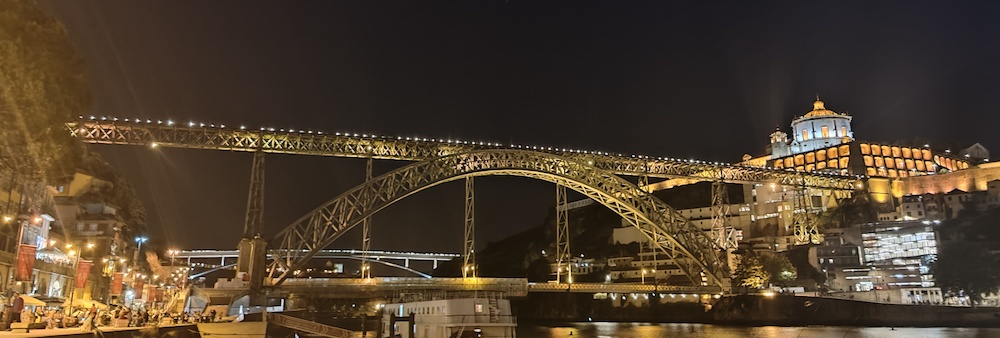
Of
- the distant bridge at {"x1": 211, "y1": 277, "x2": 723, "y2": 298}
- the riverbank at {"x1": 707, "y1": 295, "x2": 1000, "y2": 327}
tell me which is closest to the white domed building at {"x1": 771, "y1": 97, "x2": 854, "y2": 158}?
the riverbank at {"x1": 707, "y1": 295, "x2": 1000, "y2": 327}

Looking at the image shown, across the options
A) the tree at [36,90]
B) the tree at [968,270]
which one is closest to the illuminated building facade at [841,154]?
→ the tree at [968,270]

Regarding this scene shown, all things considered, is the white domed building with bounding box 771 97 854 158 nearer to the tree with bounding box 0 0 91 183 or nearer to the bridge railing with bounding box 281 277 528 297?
the bridge railing with bounding box 281 277 528 297

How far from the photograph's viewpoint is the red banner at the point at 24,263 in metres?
22.8

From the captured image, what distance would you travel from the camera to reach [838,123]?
112m

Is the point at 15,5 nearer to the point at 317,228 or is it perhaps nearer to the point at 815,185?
the point at 317,228

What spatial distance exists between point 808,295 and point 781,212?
1035 inches

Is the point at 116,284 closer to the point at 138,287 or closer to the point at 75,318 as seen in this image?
the point at 75,318

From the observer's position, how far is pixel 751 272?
61.1 metres

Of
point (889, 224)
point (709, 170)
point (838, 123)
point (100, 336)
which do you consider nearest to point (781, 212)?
point (889, 224)

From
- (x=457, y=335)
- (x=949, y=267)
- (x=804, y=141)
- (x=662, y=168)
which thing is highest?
(x=804, y=141)

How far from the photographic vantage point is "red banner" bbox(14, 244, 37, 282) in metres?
22.8

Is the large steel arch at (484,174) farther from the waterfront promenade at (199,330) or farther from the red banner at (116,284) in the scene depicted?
the red banner at (116,284)

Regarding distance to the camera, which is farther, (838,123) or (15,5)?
(838,123)

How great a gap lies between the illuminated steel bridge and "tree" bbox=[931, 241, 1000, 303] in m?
13.5
